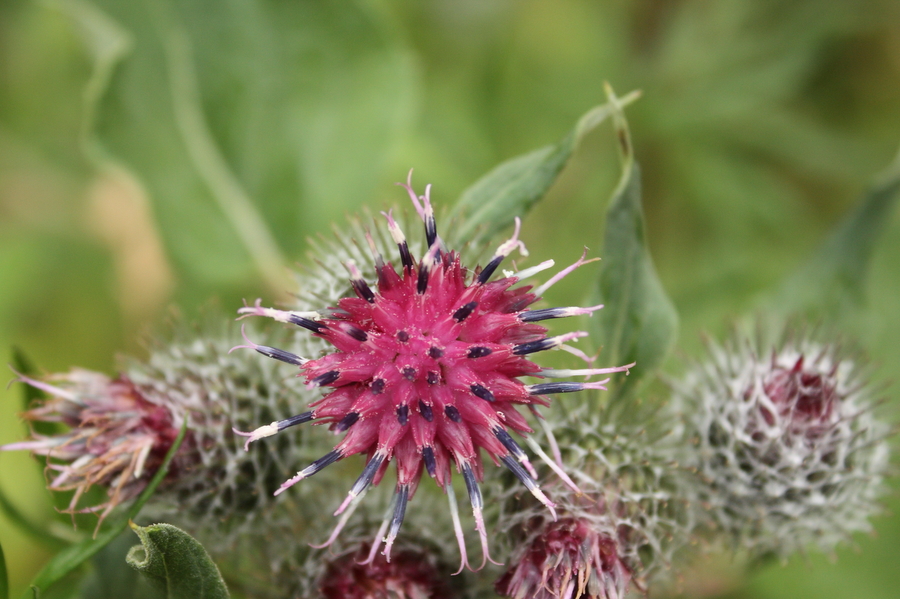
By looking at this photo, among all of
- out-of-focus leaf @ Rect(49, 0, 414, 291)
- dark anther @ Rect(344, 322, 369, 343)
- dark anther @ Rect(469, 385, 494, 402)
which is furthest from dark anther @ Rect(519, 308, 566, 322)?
out-of-focus leaf @ Rect(49, 0, 414, 291)

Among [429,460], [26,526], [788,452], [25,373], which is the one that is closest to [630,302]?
[788,452]

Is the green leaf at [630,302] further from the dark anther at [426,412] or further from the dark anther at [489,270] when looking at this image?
the dark anther at [426,412]

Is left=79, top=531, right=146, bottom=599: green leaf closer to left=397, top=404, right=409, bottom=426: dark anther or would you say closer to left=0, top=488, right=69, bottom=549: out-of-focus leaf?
left=0, top=488, right=69, bottom=549: out-of-focus leaf

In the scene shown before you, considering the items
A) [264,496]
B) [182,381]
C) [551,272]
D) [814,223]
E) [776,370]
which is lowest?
[264,496]

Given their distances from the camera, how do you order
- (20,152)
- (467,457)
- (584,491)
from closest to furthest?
(467,457)
(584,491)
(20,152)

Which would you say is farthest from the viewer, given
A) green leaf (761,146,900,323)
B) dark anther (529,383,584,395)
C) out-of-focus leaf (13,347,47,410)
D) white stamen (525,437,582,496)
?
green leaf (761,146,900,323)

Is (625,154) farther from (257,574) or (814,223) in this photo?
(814,223)

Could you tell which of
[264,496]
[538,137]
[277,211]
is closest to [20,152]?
[277,211]

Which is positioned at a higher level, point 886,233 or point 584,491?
point 886,233
